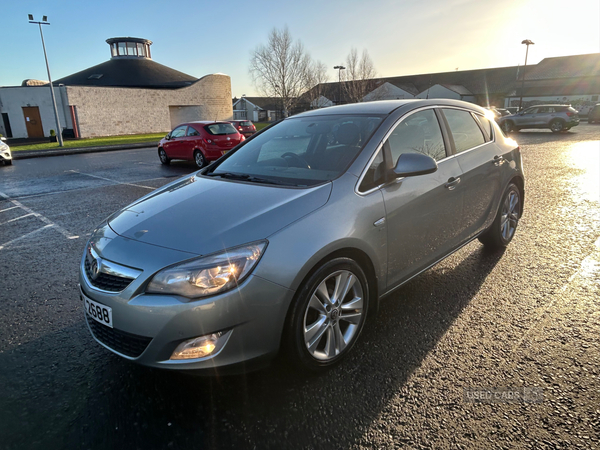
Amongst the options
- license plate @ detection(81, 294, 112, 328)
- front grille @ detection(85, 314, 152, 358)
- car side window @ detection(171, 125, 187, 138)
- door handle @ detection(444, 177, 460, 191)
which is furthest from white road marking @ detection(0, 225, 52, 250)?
car side window @ detection(171, 125, 187, 138)

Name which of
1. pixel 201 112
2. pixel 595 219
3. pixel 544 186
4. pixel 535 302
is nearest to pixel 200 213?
pixel 535 302

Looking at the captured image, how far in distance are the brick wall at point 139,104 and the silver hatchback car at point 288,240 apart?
37.4 metres

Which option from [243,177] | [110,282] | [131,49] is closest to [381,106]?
[243,177]

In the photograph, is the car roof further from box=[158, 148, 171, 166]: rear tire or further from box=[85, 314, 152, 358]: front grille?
box=[158, 148, 171, 166]: rear tire

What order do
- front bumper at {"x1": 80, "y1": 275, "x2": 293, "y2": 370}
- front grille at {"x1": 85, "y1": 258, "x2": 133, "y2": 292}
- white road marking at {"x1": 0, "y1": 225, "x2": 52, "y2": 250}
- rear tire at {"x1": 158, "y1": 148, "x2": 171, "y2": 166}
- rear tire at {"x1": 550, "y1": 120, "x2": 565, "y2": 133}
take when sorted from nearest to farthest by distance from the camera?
front bumper at {"x1": 80, "y1": 275, "x2": 293, "y2": 370}, front grille at {"x1": 85, "y1": 258, "x2": 133, "y2": 292}, white road marking at {"x1": 0, "y1": 225, "x2": 52, "y2": 250}, rear tire at {"x1": 158, "y1": 148, "x2": 171, "y2": 166}, rear tire at {"x1": 550, "y1": 120, "x2": 565, "y2": 133}

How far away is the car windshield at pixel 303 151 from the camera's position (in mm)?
2922

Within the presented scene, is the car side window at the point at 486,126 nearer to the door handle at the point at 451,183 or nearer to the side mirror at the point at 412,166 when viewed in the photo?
the door handle at the point at 451,183

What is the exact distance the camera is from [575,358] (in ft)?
8.63

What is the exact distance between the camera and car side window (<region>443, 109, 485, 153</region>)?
3686 millimetres

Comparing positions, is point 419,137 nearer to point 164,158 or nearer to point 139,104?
point 164,158

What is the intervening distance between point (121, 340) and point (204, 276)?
641 mm

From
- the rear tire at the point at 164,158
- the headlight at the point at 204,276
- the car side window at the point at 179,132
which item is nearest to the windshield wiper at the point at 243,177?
the headlight at the point at 204,276

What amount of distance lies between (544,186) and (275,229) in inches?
298

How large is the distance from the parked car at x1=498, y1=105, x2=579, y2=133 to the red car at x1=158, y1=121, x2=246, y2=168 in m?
18.9
